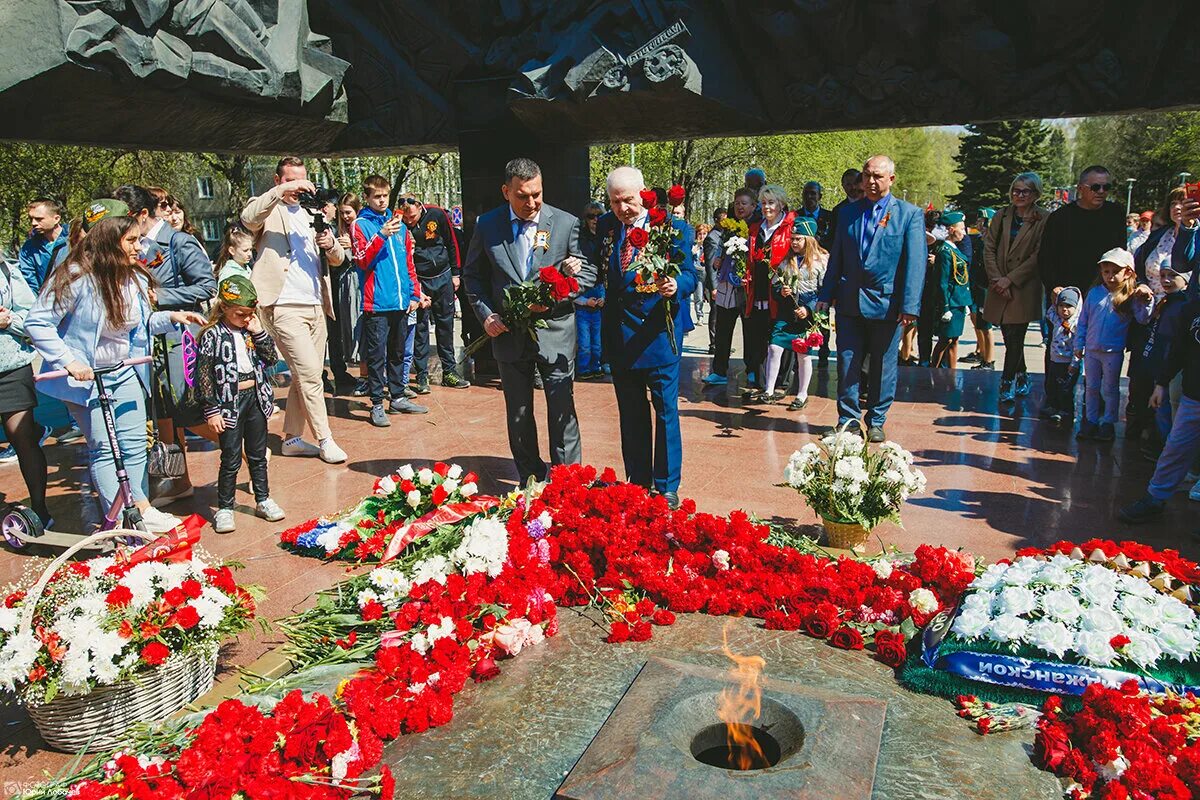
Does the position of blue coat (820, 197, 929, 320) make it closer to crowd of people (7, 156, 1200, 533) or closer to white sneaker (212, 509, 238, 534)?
crowd of people (7, 156, 1200, 533)

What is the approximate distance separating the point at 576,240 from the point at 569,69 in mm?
3582

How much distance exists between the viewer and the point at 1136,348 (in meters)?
7.19

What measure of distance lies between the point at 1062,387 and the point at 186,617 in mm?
6744

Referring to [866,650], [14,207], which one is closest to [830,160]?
[14,207]

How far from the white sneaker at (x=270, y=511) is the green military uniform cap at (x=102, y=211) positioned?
1814mm

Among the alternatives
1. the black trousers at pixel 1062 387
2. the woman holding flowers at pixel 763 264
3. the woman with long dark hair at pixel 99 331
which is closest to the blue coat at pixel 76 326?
the woman with long dark hair at pixel 99 331

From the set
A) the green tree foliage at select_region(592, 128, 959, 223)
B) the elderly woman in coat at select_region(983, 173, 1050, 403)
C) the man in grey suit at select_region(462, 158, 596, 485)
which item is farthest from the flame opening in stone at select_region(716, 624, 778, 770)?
the green tree foliage at select_region(592, 128, 959, 223)

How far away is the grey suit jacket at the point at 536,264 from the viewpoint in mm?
5512

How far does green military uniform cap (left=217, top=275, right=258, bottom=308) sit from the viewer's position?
531cm

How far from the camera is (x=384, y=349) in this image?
826cm

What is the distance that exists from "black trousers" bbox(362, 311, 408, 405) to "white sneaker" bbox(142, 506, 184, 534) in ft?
9.25

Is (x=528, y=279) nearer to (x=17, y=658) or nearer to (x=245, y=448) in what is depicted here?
(x=245, y=448)

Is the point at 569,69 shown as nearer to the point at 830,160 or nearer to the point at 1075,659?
the point at 1075,659

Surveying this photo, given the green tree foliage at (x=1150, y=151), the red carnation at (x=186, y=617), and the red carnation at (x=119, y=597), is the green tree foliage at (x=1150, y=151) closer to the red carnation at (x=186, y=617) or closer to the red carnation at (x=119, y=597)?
the red carnation at (x=186, y=617)
